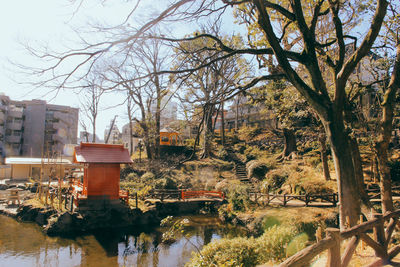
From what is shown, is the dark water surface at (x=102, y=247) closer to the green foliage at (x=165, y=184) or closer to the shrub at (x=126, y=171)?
the green foliage at (x=165, y=184)

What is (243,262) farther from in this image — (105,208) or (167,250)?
(105,208)

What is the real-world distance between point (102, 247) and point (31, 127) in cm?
4443

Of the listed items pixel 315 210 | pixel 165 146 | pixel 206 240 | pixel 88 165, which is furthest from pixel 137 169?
pixel 315 210

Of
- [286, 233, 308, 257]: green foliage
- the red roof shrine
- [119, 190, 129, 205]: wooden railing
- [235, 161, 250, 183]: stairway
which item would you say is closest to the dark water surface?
[119, 190, 129, 205]: wooden railing

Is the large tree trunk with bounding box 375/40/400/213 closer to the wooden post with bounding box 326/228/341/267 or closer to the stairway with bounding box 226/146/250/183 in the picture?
the wooden post with bounding box 326/228/341/267

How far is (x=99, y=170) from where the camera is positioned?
57.8 ft

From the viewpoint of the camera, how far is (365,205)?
23.0 feet

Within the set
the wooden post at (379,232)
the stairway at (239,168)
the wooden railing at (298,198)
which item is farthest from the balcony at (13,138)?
the wooden post at (379,232)

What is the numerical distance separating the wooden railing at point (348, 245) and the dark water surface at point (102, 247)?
656 cm

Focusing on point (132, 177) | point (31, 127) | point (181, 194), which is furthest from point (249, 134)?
point (31, 127)

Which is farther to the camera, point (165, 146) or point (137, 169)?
point (165, 146)

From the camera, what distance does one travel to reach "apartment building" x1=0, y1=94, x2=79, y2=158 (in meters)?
46.2

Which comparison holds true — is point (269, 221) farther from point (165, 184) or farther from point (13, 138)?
point (13, 138)

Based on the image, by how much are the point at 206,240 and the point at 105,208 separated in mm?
6999
